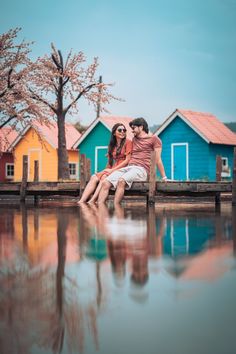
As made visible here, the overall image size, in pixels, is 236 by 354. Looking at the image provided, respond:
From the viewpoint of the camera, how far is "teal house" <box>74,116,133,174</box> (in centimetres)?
3641

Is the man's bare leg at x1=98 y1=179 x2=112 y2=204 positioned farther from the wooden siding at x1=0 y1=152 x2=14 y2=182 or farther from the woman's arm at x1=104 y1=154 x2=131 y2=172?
the wooden siding at x1=0 y1=152 x2=14 y2=182

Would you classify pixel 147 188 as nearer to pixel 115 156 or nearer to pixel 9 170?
pixel 115 156

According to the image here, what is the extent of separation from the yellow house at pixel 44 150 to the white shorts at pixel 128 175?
2522 cm

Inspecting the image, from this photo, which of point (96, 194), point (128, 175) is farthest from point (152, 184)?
point (96, 194)

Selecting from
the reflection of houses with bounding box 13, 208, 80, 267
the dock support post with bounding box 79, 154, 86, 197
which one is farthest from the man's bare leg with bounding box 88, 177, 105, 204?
the reflection of houses with bounding box 13, 208, 80, 267

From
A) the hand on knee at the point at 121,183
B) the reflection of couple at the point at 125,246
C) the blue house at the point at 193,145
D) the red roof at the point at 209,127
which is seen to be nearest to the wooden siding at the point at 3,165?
the blue house at the point at 193,145

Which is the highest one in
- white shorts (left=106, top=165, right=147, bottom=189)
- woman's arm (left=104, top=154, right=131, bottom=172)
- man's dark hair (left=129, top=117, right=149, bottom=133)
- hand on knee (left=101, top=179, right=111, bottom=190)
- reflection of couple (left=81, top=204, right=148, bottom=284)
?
man's dark hair (left=129, top=117, right=149, bottom=133)

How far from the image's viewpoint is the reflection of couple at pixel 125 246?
159 inches

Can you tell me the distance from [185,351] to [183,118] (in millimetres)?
30805

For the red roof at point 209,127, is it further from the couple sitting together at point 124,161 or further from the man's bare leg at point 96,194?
the man's bare leg at point 96,194

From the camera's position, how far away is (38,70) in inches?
1383

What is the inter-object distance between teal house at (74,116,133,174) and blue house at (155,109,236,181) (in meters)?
3.54

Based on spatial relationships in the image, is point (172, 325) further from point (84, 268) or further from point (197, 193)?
point (197, 193)

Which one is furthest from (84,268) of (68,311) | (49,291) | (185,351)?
(185,351)
